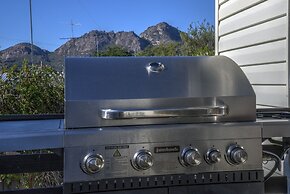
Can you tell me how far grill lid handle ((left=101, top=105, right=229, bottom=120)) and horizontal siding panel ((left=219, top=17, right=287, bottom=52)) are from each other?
100 centimetres

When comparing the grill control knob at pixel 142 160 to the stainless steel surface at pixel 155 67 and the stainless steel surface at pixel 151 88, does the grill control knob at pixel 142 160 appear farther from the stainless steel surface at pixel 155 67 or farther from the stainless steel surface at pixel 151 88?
the stainless steel surface at pixel 155 67

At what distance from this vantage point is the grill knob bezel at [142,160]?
1.59 m

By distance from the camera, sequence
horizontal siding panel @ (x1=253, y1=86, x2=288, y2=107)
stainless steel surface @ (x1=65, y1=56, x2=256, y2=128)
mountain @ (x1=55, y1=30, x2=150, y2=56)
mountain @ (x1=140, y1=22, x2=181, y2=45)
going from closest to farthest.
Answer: stainless steel surface @ (x1=65, y1=56, x2=256, y2=128) < horizontal siding panel @ (x1=253, y1=86, x2=288, y2=107) < mountain @ (x1=55, y1=30, x2=150, y2=56) < mountain @ (x1=140, y1=22, x2=181, y2=45)

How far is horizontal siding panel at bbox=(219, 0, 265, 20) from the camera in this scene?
2922 mm

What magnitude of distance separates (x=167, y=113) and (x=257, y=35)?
1.44m

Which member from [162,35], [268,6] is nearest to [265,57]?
[268,6]

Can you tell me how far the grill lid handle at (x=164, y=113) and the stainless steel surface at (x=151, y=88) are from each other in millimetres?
18

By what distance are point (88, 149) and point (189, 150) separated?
0.40 m

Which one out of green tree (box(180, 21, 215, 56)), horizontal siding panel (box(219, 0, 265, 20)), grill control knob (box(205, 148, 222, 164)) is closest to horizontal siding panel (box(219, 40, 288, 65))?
horizontal siding panel (box(219, 0, 265, 20))

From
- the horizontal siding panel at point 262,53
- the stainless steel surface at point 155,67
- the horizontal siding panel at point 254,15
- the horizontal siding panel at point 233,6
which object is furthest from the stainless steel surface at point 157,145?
the horizontal siding panel at point 233,6

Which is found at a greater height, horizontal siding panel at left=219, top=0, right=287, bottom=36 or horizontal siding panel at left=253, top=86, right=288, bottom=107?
horizontal siding panel at left=219, top=0, right=287, bottom=36

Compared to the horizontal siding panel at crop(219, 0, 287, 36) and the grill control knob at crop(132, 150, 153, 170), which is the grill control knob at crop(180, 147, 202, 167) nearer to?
the grill control knob at crop(132, 150, 153, 170)

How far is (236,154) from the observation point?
1.67 meters

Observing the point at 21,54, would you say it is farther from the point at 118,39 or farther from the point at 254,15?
the point at 118,39
